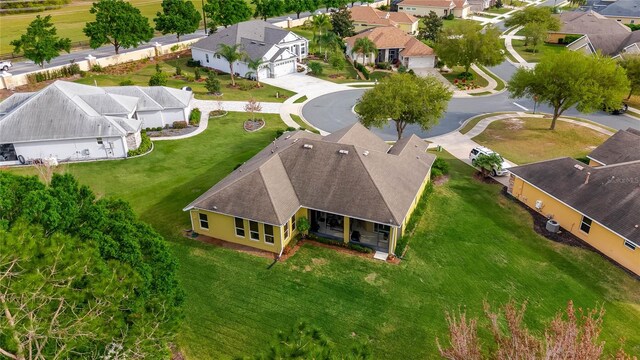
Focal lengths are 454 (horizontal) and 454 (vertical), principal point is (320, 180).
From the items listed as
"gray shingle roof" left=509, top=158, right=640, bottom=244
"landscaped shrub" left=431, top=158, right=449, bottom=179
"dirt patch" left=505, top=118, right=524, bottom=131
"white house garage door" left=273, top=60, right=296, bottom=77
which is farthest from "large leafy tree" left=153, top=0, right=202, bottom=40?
"gray shingle roof" left=509, top=158, right=640, bottom=244

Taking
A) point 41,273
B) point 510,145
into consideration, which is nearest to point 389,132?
point 510,145

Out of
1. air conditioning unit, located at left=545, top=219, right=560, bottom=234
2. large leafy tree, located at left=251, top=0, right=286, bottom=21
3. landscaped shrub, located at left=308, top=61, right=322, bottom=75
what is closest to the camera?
air conditioning unit, located at left=545, top=219, right=560, bottom=234

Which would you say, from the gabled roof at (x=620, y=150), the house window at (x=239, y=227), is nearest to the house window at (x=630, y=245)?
the gabled roof at (x=620, y=150)

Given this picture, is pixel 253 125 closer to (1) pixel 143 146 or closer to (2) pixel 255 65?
(1) pixel 143 146

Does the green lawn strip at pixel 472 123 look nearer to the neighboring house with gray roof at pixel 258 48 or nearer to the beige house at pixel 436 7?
the neighboring house with gray roof at pixel 258 48

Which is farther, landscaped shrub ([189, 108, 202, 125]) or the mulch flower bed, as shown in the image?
landscaped shrub ([189, 108, 202, 125])

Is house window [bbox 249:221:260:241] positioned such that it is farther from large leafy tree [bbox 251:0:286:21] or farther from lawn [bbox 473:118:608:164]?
large leafy tree [bbox 251:0:286:21]
